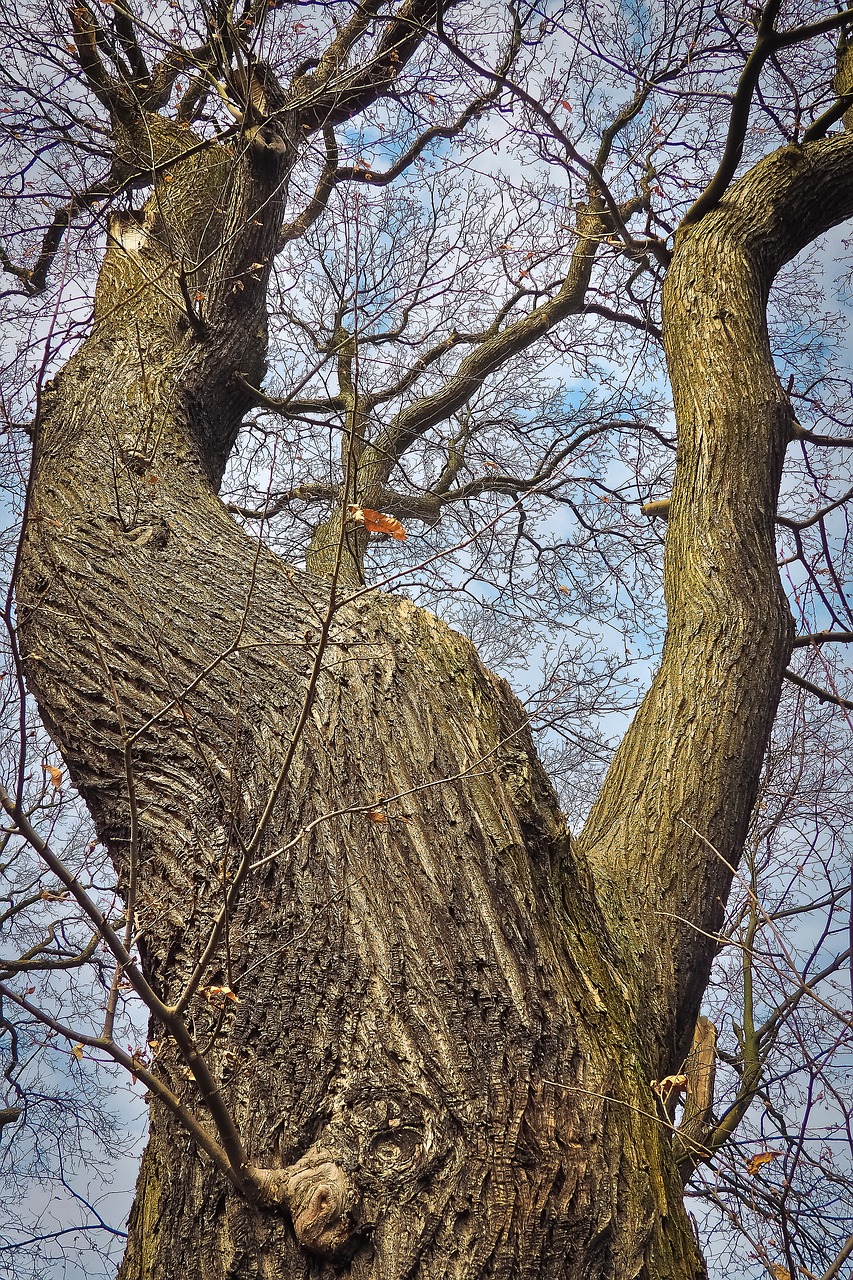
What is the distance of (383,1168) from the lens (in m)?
1.50

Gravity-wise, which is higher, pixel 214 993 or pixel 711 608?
pixel 711 608

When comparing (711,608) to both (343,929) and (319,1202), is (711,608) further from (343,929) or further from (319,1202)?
(319,1202)

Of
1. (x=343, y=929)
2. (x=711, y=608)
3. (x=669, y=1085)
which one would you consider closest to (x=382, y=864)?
(x=343, y=929)

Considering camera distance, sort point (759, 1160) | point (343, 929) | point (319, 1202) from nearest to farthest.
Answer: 1. point (319, 1202)
2. point (343, 929)
3. point (759, 1160)

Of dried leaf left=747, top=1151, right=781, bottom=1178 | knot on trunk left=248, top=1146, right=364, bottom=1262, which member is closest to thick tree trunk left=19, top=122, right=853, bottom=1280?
knot on trunk left=248, top=1146, right=364, bottom=1262

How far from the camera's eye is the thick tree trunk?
1.51 metres

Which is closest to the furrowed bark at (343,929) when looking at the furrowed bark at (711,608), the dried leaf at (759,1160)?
the furrowed bark at (711,608)

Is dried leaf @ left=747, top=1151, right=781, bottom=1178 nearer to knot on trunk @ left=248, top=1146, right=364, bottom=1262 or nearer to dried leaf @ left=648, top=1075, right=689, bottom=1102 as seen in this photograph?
dried leaf @ left=648, top=1075, right=689, bottom=1102

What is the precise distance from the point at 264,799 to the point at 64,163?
10.4 ft

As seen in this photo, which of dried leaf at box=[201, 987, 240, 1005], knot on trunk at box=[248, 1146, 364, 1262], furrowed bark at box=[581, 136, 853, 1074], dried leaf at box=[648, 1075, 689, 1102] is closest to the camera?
knot on trunk at box=[248, 1146, 364, 1262]

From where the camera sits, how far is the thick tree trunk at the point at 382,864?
4.95 feet

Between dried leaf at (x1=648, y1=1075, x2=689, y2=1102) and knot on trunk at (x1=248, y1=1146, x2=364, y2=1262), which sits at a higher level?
dried leaf at (x1=648, y1=1075, x2=689, y2=1102)

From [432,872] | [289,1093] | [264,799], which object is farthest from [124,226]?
[289,1093]

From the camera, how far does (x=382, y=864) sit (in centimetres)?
183
